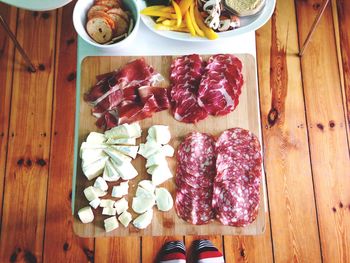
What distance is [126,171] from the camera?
40.2 inches

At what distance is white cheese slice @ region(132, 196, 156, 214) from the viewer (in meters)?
1.01

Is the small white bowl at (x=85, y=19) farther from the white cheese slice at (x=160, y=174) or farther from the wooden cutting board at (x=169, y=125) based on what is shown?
the white cheese slice at (x=160, y=174)

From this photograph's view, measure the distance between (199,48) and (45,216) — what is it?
2.88ft

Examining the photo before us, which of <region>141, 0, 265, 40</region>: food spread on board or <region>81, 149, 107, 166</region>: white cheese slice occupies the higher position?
<region>141, 0, 265, 40</region>: food spread on board

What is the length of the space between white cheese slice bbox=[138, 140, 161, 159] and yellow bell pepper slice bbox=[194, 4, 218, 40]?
0.32 metres

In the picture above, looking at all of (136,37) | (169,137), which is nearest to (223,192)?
(169,137)

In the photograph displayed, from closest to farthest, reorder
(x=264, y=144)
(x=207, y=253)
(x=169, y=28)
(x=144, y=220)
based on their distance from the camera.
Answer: (x=144, y=220)
(x=169, y=28)
(x=207, y=253)
(x=264, y=144)

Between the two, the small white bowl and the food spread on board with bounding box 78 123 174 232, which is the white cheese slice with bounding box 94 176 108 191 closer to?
the food spread on board with bounding box 78 123 174 232

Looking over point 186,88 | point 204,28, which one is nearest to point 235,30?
point 204,28

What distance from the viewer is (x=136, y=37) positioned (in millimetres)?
1136

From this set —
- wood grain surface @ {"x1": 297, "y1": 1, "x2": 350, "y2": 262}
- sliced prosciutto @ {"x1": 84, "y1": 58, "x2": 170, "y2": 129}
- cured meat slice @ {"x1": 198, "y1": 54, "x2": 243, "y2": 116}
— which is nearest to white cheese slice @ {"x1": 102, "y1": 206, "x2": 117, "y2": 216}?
sliced prosciutto @ {"x1": 84, "y1": 58, "x2": 170, "y2": 129}

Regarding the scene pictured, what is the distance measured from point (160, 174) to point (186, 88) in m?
0.25

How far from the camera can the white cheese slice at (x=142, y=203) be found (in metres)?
1.01

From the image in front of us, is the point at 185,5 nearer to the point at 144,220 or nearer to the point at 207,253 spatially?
the point at 144,220
